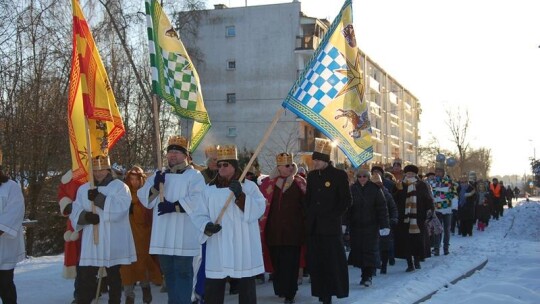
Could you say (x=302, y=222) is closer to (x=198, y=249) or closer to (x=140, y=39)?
(x=198, y=249)

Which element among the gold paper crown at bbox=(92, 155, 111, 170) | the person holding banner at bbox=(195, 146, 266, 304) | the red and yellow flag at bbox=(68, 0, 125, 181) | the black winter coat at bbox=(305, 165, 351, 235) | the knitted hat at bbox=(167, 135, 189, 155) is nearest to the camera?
the person holding banner at bbox=(195, 146, 266, 304)

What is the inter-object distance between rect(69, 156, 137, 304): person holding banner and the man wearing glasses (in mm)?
2194

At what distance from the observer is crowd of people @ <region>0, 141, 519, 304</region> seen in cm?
712

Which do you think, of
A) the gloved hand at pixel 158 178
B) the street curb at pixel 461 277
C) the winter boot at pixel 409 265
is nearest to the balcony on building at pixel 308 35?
the street curb at pixel 461 277

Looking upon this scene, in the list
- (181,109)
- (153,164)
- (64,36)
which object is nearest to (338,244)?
(181,109)

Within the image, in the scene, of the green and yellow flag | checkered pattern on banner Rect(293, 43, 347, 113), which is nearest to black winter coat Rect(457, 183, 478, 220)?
the green and yellow flag

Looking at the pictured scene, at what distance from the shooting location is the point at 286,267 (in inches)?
372

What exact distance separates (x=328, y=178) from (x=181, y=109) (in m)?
2.30

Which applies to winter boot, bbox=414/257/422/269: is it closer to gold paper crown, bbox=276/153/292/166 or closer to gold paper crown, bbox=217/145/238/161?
gold paper crown, bbox=276/153/292/166

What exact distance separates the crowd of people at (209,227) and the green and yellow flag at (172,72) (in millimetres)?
596

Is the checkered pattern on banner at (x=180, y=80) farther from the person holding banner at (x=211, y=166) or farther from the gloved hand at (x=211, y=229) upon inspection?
the gloved hand at (x=211, y=229)

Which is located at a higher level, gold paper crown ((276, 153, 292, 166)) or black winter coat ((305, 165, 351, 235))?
gold paper crown ((276, 153, 292, 166))

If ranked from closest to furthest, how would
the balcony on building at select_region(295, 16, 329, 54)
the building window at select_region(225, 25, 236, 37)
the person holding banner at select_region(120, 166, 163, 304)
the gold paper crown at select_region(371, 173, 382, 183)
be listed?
the person holding banner at select_region(120, 166, 163, 304) < the gold paper crown at select_region(371, 173, 382, 183) < the balcony on building at select_region(295, 16, 329, 54) < the building window at select_region(225, 25, 236, 37)

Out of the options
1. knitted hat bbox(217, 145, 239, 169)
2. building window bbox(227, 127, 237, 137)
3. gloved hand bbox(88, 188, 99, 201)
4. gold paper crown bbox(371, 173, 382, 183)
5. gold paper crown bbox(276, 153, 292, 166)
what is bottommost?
gloved hand bbox(88, 188, 99, 201)
